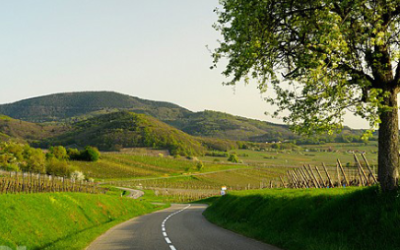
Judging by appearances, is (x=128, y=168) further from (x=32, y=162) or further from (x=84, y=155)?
(x=32, y=162)

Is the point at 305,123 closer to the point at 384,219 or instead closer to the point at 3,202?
the point at 384,219

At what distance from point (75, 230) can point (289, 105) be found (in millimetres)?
17340

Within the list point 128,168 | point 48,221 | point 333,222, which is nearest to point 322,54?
point 333,222

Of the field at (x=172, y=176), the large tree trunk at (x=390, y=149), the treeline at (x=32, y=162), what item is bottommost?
the field at (x=172, y=176)

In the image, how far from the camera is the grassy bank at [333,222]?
40.1 ft

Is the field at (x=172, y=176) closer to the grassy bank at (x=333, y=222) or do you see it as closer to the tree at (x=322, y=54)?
the grassy bank at (x=333, y=222)

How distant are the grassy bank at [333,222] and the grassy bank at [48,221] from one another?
9.62 meters

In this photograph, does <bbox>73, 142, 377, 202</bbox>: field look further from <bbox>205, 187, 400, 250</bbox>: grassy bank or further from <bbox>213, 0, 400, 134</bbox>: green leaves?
<bbox>213, 0, 400, 134</bbox>: green leaves

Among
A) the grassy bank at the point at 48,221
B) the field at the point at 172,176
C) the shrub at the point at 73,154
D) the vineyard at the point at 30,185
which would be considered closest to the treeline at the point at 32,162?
the field at the point at 172,176

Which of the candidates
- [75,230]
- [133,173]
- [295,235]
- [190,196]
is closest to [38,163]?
[190,196]

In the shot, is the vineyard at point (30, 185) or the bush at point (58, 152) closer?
the vineyard at point (30, 185)

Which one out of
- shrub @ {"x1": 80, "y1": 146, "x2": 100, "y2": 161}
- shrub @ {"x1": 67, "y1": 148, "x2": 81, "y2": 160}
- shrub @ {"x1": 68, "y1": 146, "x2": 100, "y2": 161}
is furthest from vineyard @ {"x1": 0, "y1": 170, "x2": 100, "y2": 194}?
shrub @ {"x1": 80, "y1": 146, "x2": 100, "y2": 161}

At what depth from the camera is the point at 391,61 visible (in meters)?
13.1

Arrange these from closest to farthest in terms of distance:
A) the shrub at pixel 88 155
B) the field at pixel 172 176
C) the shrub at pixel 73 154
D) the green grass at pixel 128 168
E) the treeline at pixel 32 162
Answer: the treeline at pixel 32 162 < the field at pixel 172 176 < the green grass at pixel 128 168 < the shrub at pixel 73 154 < the shrub at pixel 88 155
